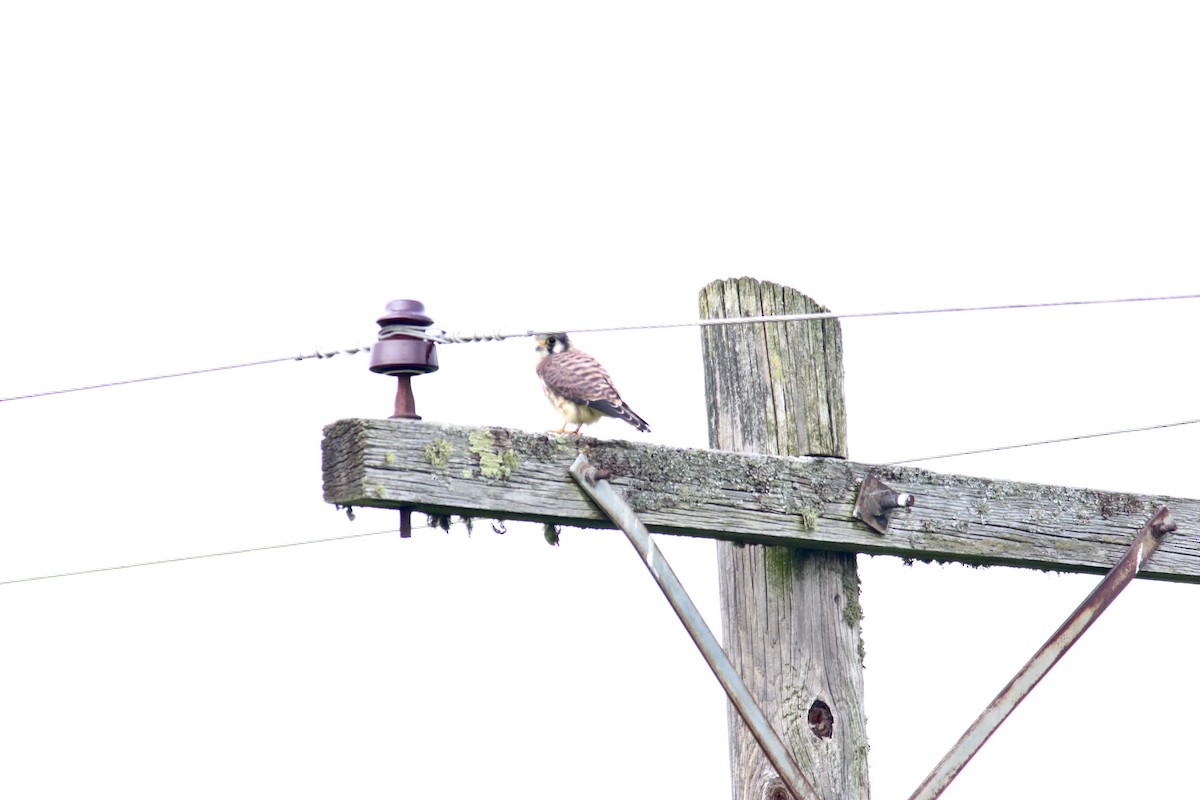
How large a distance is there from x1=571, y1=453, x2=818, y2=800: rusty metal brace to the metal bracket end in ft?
2.15

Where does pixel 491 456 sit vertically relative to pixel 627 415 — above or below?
below

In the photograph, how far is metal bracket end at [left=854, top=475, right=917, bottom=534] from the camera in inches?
183

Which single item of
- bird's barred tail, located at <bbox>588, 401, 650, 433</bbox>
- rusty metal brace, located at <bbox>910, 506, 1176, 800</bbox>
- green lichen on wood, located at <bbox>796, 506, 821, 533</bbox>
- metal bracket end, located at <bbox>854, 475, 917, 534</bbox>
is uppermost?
bird's barred tail, located at <bbox>588, 401, 650, 433</bbox>

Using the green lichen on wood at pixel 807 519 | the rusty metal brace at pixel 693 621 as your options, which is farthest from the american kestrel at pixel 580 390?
the rusty metal brace at pixel 693 621

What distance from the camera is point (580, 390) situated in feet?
18.2

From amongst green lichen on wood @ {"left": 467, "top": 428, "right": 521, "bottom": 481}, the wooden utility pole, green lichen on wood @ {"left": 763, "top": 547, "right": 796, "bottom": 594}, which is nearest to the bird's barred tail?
the wooden utility pole

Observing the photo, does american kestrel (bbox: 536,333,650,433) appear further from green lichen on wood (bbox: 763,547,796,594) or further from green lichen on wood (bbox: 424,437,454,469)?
green lichen on wood (bbox: 424,437,454,469)

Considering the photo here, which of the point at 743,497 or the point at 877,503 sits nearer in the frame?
the point at 743,497

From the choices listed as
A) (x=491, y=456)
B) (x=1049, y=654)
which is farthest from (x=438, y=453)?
(x=1049, y=654)

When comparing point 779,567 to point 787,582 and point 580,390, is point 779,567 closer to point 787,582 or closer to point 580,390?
point 787,582

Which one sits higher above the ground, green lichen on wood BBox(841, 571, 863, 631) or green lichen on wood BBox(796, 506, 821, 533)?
green lichen on wood BBox(796, 506, 821, 533)

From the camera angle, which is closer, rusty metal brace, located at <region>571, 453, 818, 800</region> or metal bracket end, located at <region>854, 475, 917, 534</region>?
rusty metal brace, located at <region>571, 453, 818, 800</region>

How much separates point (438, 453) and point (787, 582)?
126 centimetres

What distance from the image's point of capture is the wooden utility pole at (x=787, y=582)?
459 cm
